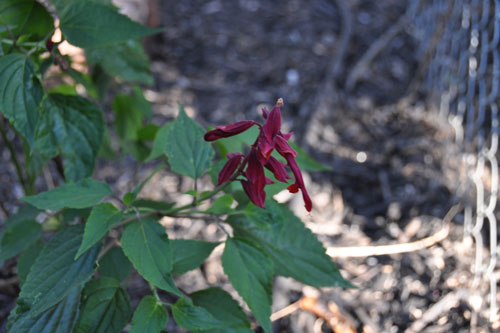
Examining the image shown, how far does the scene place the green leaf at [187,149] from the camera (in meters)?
1.09

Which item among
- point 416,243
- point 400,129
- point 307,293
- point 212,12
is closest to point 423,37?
point 400,129

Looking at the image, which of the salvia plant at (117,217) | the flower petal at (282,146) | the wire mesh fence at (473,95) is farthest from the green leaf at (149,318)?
the wire mesh fence at (473,95)

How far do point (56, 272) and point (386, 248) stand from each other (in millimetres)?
1395

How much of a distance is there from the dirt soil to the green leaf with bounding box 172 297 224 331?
56 centimetres

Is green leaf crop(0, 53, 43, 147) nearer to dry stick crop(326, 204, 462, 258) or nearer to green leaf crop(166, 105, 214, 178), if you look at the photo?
green leaf crop(166, 105, 214, 178)

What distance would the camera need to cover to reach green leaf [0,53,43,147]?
0.98 meters

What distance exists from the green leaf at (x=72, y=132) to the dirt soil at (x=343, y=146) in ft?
0.94

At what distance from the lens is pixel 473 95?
248 centimetres

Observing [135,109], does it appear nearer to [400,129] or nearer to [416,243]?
[416,243]

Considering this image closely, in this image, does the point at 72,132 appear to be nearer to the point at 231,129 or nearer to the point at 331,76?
the point at 231,129

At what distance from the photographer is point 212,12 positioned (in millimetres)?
3625

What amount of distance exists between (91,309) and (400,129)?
204 cm

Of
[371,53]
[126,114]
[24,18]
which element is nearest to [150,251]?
[24,18]

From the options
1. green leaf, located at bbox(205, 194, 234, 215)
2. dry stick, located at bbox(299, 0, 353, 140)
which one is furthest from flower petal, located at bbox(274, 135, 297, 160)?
dry stick, located at bbox(299, 0, 353, 140)
